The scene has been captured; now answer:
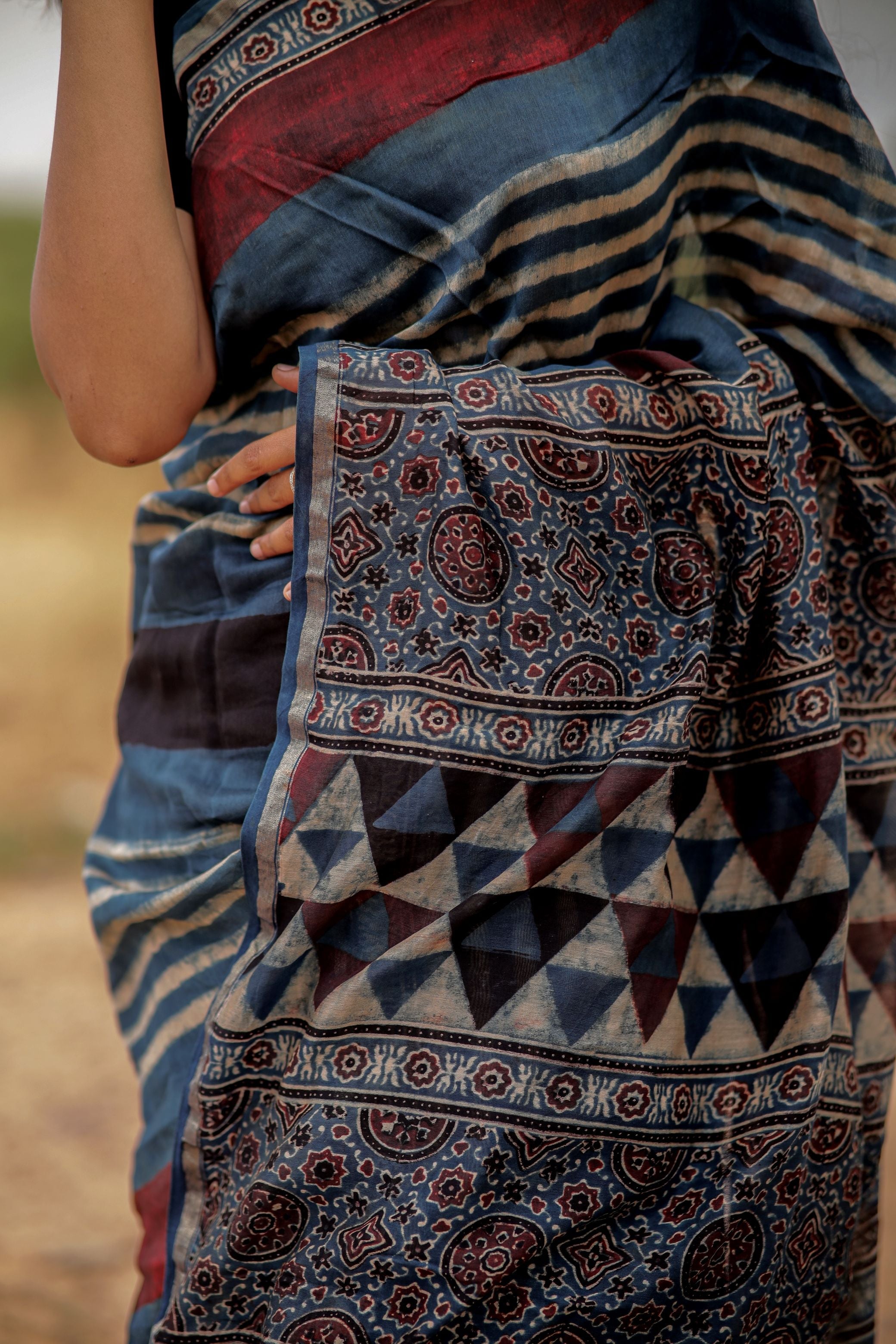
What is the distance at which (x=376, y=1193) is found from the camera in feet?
2.06

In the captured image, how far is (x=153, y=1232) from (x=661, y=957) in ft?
1.62

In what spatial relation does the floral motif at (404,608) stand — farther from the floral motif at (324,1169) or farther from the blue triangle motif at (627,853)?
the floral motif at (324,1169)

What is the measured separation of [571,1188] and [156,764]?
1.50 feet

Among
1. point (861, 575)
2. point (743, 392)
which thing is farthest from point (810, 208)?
point (861, 575)

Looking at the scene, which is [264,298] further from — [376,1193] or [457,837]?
[376,1193]

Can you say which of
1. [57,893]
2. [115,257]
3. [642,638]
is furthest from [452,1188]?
[57,893]

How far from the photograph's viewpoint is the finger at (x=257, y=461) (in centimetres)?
69

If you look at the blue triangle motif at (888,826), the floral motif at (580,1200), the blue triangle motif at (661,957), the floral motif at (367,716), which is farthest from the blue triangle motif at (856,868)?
the floral motif at (367,716)

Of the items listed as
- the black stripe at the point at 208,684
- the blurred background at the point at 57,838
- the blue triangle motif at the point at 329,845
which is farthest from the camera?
the blurred background at the point at 57,838

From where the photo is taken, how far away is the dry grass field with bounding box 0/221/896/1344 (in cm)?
179

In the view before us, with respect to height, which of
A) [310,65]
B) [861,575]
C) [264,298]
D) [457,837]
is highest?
[310,65]

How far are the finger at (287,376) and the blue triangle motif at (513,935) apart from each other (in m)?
0.38

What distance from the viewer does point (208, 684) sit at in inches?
30.5

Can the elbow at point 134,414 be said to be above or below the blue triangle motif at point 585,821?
above
